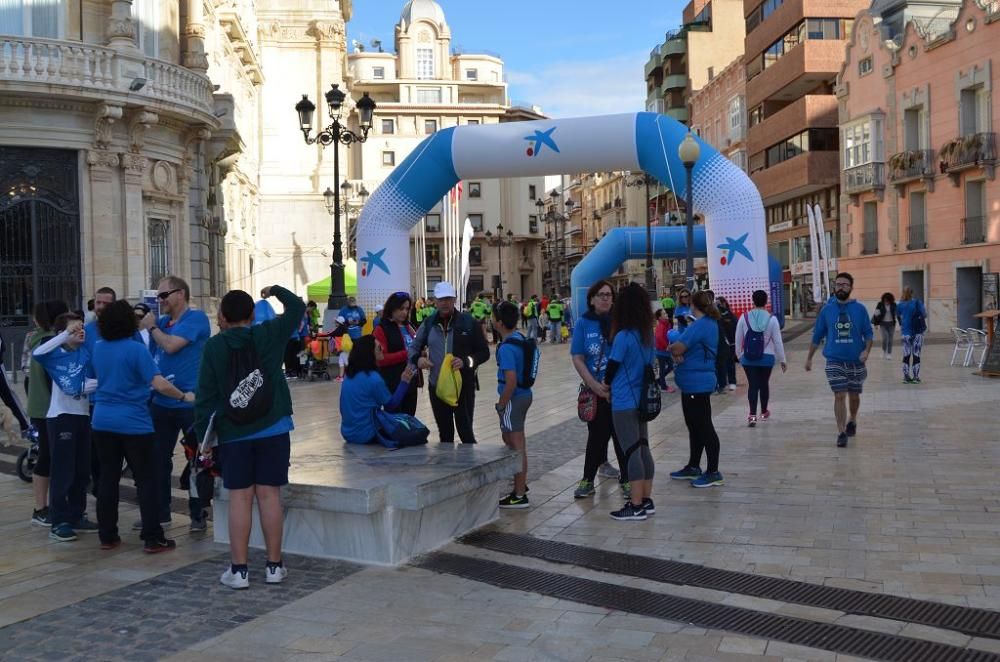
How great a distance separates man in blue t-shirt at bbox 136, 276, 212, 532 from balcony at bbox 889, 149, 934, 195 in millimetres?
34990

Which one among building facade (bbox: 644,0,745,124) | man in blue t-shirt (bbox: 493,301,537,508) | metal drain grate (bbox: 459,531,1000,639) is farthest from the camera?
building facade (bbox: 644,0,745,124)

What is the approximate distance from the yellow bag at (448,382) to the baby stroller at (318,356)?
12819 mm

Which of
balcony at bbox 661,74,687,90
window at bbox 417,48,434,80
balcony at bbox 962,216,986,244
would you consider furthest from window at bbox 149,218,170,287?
window at bbox 417,48,434,80

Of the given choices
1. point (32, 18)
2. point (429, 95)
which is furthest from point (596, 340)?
point (429, 95)

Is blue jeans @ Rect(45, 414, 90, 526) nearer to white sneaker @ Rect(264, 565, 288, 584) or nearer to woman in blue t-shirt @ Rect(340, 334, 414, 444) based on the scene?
woman in blue t-shirt @ Rect(340, 334, 414, 444)

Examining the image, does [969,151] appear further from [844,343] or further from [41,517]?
[41,517]

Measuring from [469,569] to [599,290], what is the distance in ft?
8.86

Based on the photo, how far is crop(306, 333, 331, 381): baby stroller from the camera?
20.8 metres

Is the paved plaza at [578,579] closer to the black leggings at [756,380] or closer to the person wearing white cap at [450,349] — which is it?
the person wearing white cap at [450,349]

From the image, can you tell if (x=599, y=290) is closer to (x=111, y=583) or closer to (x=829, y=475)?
(x=829, y=475)

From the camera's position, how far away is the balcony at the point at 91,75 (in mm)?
18109

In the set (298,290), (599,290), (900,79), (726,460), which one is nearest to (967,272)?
(900,79)

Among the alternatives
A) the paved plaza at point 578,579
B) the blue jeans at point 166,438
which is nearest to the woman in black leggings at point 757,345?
the paved plaza at point 578,579

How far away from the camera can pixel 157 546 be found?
22.1 ft
